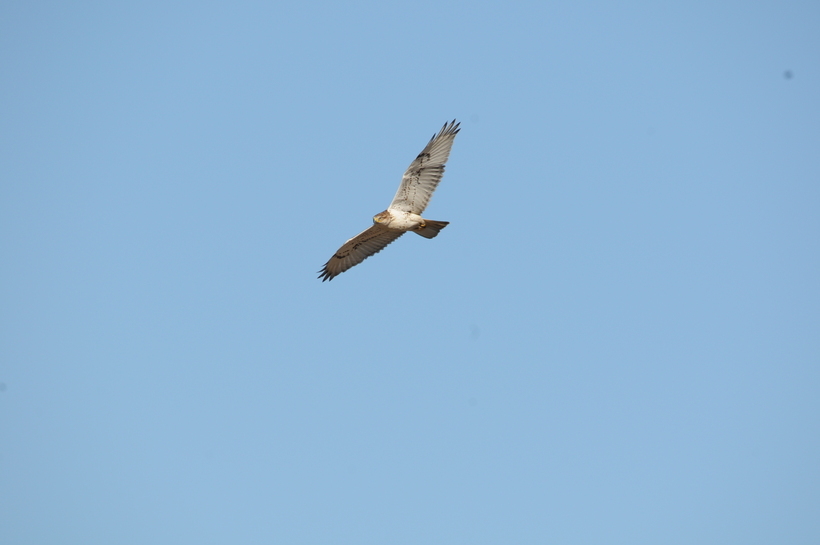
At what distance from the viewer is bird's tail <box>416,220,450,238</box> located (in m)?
21.3

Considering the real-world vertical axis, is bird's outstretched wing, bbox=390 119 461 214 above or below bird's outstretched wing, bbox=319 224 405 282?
above

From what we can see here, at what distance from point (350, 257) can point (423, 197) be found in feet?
9.17

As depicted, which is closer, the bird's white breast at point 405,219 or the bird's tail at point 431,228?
the bird's tail at point 431,228

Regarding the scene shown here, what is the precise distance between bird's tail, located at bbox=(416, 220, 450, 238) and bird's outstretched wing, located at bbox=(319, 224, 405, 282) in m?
0.68

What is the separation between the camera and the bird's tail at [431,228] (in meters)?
Result: 21.3

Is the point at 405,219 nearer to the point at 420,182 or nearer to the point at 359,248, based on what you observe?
the point at 420,182

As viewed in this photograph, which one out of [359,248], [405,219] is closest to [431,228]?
[405,219]

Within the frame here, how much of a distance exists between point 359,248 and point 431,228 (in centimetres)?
241

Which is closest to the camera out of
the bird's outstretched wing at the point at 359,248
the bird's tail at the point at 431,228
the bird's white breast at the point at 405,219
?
the bird's tail at the point at 431,228

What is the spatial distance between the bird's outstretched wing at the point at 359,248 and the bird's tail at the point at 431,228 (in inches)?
26.7

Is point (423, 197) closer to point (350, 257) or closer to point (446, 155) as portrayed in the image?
point (446, 155)

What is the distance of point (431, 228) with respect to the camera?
2136 centimetres

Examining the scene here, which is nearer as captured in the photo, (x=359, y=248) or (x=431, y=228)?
(x=431, y=228)

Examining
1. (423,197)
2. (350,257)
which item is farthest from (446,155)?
(350,257)
